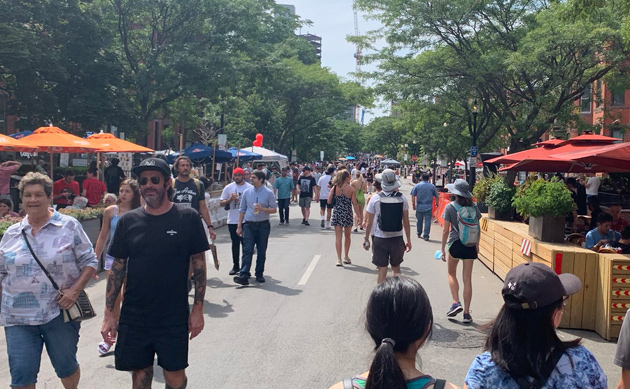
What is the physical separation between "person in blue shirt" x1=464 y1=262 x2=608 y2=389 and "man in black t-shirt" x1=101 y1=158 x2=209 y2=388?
87.8 inches

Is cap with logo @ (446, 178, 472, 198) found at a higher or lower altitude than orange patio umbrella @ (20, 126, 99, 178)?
lower

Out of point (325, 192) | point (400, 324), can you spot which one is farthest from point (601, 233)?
point (325, 192)

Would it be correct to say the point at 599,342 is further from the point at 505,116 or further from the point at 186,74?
the point at 186,74

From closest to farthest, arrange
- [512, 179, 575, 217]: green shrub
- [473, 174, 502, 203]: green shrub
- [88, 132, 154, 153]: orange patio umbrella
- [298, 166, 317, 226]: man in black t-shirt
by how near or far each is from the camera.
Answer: [512, 179, 575, 217]: green shrub
[473, 174, 502, 203]: green shrub
[88, 132, 154, 153]: orange patio umbrella
[298, 166, 317, 226]: man in black t-shirt

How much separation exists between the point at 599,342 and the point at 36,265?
20.0 ft

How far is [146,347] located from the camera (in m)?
4.08

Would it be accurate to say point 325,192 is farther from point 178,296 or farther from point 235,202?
point 178,296

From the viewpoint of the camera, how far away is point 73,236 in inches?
176

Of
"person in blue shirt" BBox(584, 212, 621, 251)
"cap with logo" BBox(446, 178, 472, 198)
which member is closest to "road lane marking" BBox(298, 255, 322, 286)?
"cap with logo" BBox(446, 178, 472, 198)

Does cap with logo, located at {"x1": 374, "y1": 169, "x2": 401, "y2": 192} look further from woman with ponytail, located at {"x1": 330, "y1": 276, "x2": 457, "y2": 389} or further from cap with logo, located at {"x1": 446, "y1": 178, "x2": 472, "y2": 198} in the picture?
woman with ponytail, located at {"x1": 330, "y1": 276, "x2": 457, "y2": 389}

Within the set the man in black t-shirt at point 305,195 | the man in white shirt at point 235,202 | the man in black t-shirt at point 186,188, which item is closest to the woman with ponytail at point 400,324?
the man in black t-shirt at point 186,188

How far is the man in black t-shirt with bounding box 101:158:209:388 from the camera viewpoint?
4070 millimetres

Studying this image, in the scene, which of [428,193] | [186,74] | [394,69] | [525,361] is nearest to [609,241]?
[525,361]

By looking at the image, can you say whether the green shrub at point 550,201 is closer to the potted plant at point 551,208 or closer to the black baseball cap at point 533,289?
the potted plant at point 551,208
